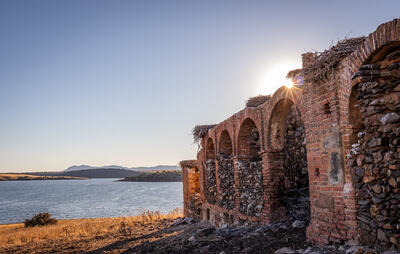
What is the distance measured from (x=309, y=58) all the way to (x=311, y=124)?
A: 1324 mm

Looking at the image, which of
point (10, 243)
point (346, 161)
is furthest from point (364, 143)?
point (10, 243)

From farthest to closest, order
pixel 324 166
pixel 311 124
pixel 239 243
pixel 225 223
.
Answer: pixel 225 223
pixel 239 243
pixel 311 124
pixel 324 166

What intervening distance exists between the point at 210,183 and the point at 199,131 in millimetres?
2479

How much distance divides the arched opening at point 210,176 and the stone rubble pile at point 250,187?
331 cm

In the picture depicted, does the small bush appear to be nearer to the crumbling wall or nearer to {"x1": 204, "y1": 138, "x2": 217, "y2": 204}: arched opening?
the crumbling wall

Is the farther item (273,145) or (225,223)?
(225,223)

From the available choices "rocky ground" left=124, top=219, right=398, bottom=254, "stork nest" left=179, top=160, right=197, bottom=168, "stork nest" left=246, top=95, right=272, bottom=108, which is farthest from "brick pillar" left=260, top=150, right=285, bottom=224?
"stork nest" left=179, top=160, right=197, bottom=168

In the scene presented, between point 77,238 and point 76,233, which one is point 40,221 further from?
point 77,238

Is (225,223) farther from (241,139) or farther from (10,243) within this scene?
(10,243)

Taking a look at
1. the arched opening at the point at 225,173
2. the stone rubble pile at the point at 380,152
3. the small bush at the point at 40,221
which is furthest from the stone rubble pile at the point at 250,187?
the small bush at the point at 40,221

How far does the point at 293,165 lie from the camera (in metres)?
8.36

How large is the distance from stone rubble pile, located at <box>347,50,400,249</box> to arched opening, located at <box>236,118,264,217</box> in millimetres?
4374

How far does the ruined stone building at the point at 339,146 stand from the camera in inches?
163

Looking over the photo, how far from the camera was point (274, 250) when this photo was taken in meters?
5.78
